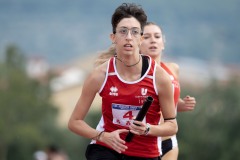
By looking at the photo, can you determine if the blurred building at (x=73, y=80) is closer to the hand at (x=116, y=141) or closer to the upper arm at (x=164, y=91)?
the upper arm at (x=164, y=91)

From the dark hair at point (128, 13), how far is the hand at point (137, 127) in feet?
3.74

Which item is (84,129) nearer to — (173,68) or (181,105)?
(181,105)

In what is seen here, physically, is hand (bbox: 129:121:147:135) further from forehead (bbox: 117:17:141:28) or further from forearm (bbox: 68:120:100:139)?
forehead (bbox: 117:17:141:28)

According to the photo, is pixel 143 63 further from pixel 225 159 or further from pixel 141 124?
pixel 225 159

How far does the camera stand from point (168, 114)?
10891 millimetres

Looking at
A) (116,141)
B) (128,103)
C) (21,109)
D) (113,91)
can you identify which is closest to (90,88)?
(113,91)

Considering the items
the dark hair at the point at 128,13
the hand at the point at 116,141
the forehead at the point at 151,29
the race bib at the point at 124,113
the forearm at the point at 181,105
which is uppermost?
the dark hair at the point at 128,13

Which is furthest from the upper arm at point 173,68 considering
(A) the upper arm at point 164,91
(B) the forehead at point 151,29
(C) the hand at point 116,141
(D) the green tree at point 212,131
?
(D) the green tree at point 212,131

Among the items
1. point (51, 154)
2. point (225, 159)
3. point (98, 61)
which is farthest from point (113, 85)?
point (225, 159)

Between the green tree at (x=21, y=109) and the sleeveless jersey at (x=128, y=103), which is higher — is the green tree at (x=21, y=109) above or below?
below

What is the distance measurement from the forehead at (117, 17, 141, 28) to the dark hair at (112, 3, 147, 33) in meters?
0.04

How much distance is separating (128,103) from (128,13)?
95 centimetres

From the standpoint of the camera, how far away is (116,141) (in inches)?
413

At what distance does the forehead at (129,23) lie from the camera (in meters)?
10.8
